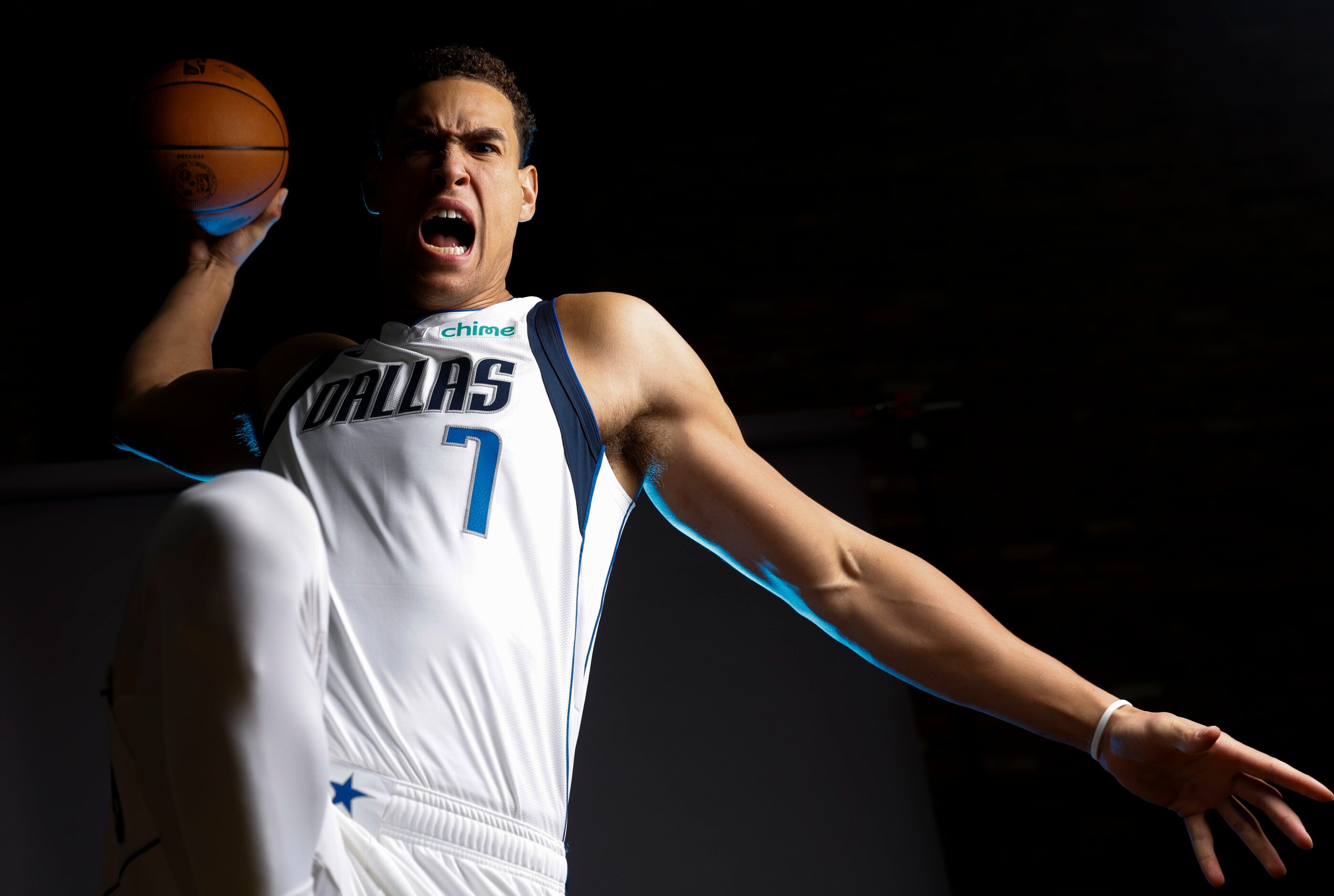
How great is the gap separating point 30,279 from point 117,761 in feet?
12.0

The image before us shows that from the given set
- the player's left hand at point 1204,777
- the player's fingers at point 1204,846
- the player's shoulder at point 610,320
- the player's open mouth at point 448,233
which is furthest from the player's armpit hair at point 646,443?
the player's fingers at point 1204,846

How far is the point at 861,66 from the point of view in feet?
12.9

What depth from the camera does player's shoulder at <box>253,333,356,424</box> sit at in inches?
56.6

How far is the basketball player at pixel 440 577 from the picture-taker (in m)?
0.68

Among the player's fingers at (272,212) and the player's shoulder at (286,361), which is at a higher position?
the player's fingers at (272,212)

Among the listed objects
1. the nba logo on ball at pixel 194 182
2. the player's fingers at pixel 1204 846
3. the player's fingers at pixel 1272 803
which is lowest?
the player's fingers at pixel 1204 846

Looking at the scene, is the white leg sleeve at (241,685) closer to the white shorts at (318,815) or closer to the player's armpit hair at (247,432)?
the white shorts at (318,815)

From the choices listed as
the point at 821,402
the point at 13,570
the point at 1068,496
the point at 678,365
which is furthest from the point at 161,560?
the point at 1068,496

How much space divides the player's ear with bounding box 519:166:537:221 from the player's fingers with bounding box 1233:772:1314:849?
1.28m

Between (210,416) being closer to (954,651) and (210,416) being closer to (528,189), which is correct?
(528,189)

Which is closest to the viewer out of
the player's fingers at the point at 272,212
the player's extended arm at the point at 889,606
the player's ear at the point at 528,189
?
the player's extended arm at the point at 889,606

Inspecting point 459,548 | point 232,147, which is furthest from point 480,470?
point 232,147

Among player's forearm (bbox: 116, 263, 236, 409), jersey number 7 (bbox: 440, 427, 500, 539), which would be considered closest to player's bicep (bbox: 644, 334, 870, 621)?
jersey number 7 (bbox: 440, 427, 500, 539)

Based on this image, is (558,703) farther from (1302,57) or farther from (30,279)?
(1302,57)
